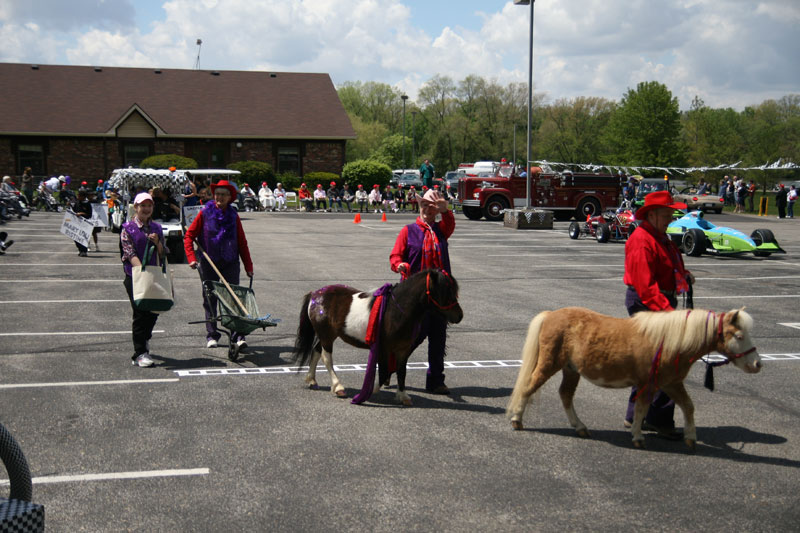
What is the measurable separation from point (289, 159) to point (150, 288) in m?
45.3

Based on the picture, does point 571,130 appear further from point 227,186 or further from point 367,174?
point 227,186

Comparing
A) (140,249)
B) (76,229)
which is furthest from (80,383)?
(76,229)

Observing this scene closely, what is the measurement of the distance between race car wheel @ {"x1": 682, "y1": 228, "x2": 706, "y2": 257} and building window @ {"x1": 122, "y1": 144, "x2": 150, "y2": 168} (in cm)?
3847

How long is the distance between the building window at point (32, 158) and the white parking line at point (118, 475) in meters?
48.8

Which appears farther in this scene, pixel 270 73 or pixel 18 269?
pixel 270 73

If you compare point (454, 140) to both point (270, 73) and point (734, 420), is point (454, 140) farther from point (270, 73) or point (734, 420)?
point (734, 420)

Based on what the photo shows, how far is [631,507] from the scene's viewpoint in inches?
191

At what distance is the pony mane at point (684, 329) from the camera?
5.61 meters

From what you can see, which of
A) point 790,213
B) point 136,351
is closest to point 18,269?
point 136,351

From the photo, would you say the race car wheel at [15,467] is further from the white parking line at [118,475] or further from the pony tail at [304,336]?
the pony tail at [304,336]

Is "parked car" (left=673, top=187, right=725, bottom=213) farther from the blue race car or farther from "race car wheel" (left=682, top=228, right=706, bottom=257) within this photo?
"race car wheel" (left=682, top=228, right=706, bottom=257)

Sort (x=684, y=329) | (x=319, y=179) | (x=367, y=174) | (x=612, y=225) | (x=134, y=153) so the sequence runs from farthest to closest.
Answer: (x=134, y=153)
(x=319, y=179)
(x=367, y=174)
(x=612, y=225)
(x=684, y=329)

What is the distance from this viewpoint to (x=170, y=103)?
5219 cm

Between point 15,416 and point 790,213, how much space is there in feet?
134
